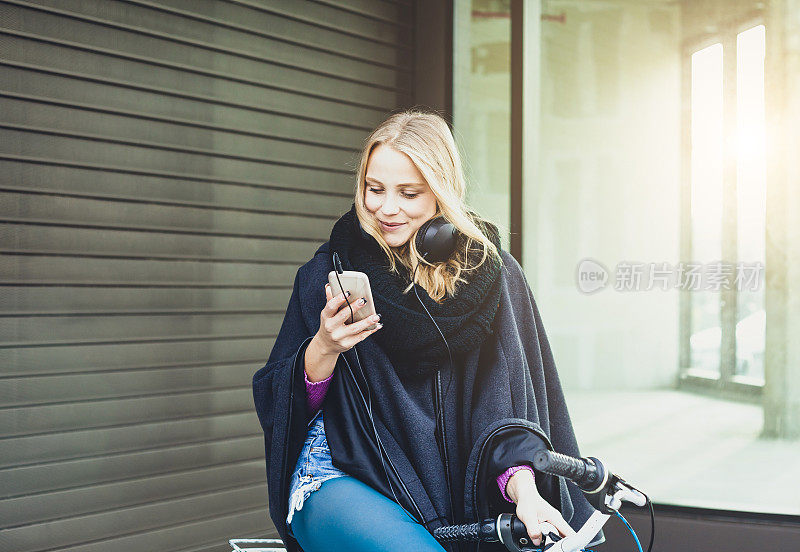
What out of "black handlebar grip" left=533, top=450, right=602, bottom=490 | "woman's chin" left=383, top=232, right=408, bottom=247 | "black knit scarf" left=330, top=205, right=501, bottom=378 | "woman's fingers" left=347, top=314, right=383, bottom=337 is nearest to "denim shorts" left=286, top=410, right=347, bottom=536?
"black knit scarf" left=330, top=205, right=501, bottom=378

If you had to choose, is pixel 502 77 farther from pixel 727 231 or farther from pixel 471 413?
pixel 471 413

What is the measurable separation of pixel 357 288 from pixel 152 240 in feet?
5.59

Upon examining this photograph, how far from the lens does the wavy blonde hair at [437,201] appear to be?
1967 mm

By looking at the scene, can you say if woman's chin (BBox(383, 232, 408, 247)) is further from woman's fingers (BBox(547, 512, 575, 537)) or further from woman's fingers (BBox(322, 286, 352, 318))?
woman's fingers (BBox(547, 512, 575, 537))

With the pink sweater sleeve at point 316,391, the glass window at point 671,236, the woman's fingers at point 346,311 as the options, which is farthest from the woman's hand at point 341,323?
the glass window at point 671,236

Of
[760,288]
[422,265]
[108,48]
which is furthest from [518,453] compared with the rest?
[108,48]

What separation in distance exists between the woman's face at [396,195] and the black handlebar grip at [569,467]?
88cm

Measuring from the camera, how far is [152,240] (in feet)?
10.1

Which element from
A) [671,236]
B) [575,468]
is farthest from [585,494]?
[671,236]

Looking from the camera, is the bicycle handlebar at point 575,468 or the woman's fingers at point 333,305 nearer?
the bicycle handlebar at point 575,468

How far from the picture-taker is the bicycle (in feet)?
4.16

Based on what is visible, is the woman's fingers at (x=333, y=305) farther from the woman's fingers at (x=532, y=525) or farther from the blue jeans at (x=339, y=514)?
the woman's fingers at (x=532, y=525)

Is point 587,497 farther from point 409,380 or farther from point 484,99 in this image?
point 484,99

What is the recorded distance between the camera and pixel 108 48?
2.96 meters
